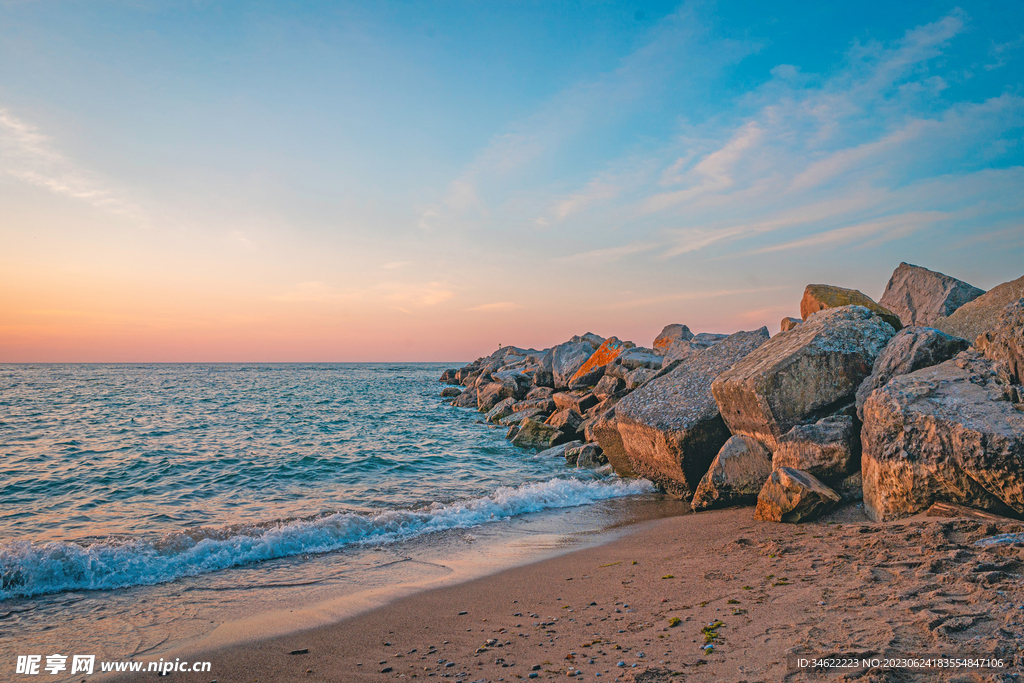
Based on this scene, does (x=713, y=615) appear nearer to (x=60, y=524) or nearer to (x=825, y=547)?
(x=825, y=547)

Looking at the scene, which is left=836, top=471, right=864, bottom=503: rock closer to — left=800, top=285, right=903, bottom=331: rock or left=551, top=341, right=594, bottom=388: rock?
left=800, top=285, right=903, bottom=331: rock

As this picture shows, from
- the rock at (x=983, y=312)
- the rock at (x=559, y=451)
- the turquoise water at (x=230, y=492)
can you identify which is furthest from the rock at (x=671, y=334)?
the rock at (x=983, y=312)

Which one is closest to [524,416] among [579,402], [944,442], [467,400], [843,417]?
[579,402]

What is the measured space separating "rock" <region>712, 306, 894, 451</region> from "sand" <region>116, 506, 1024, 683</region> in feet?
5.31

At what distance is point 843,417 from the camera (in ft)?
20.8

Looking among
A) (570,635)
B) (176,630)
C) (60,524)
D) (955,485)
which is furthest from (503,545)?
(60,524)

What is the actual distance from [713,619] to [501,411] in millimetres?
17470

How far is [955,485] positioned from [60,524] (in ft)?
35.5

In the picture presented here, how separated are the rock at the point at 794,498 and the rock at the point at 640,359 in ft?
27.8

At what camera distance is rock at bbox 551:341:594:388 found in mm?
19828

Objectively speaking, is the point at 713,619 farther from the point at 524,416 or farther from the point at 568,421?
the point at 524,416

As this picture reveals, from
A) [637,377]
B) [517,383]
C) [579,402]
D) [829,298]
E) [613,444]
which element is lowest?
[613,444]

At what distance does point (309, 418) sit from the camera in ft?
69.1

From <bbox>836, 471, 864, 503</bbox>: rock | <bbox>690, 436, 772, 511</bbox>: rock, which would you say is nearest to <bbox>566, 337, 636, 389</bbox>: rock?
<bbox>690, 436, 772, 511</bbox>: rock
